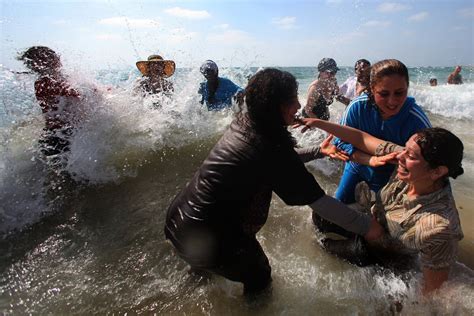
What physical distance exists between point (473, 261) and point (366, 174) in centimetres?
144

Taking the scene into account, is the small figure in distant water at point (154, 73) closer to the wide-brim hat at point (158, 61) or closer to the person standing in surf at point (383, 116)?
the wide-brim hat at point (158, 61)

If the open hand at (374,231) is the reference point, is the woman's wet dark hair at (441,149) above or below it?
above

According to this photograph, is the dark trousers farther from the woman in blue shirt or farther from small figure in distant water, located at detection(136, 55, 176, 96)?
small figure in distant water, located at detection(136, 55, 176, 96)

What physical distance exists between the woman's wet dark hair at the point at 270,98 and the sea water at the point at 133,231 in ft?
4.77

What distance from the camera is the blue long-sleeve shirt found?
251cm

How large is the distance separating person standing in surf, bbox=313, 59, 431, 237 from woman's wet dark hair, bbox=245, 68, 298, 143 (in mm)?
867

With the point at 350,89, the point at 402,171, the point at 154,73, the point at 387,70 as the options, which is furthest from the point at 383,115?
the point at 154,73

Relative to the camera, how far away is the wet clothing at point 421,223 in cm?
195

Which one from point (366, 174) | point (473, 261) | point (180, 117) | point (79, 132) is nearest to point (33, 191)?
point (79, 132)

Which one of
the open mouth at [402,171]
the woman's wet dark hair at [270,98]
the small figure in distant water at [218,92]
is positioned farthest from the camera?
the small figure in distant water at [218,92]

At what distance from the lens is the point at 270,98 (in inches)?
74.5

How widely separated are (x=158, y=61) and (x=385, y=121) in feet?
16.7

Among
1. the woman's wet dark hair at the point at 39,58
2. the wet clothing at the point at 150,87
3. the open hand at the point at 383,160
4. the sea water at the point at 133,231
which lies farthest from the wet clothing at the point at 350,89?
the woman's wet dark hair at the point at 39,58

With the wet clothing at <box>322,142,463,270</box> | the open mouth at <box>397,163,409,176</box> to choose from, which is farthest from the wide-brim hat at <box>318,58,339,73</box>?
the open mouth at <box>397,163,409,176</box>
